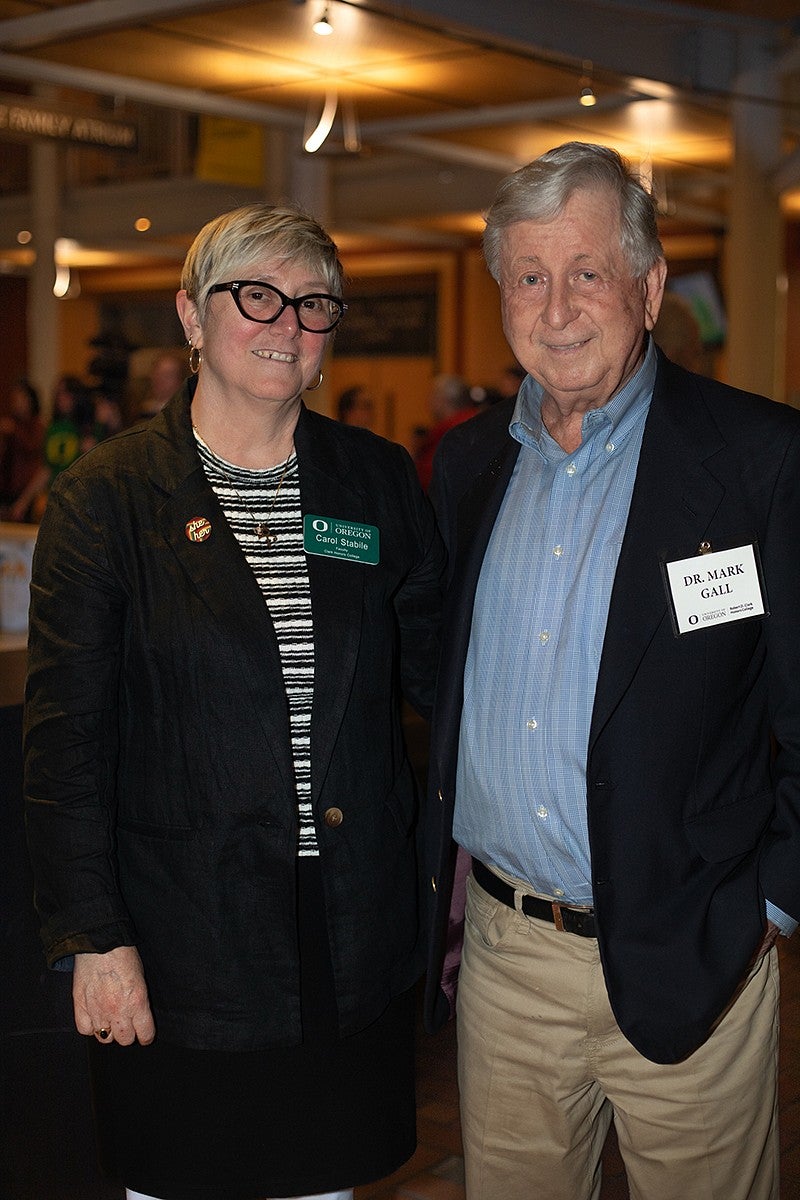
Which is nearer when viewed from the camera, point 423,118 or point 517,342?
point 517,342

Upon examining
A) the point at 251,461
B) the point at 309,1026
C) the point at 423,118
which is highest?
the point at 423,118

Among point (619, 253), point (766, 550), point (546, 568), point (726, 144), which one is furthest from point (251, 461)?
point (726, 144)

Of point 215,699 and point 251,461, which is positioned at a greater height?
point 251,461

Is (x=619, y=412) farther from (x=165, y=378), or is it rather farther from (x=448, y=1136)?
(x=165, y=378)

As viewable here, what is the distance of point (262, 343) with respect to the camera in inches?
77.1

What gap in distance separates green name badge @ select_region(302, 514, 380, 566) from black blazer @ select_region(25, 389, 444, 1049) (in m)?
0.02

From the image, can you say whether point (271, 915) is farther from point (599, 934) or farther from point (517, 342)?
point (517, 342)

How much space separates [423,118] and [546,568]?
8.68 m

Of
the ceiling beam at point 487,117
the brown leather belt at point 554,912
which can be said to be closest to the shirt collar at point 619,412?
the brown leather belt at point 554,912

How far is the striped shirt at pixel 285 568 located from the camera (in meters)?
1.96

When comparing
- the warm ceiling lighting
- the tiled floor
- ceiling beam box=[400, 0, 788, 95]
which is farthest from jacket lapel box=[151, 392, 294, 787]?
the warm ceiling lighting

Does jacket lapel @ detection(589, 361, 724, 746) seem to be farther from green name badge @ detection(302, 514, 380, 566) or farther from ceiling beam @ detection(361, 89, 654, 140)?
ceiling beam @ detection(361, 89, 654, 140)

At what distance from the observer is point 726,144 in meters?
11.0

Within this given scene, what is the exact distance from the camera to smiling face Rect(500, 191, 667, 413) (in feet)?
6.50
